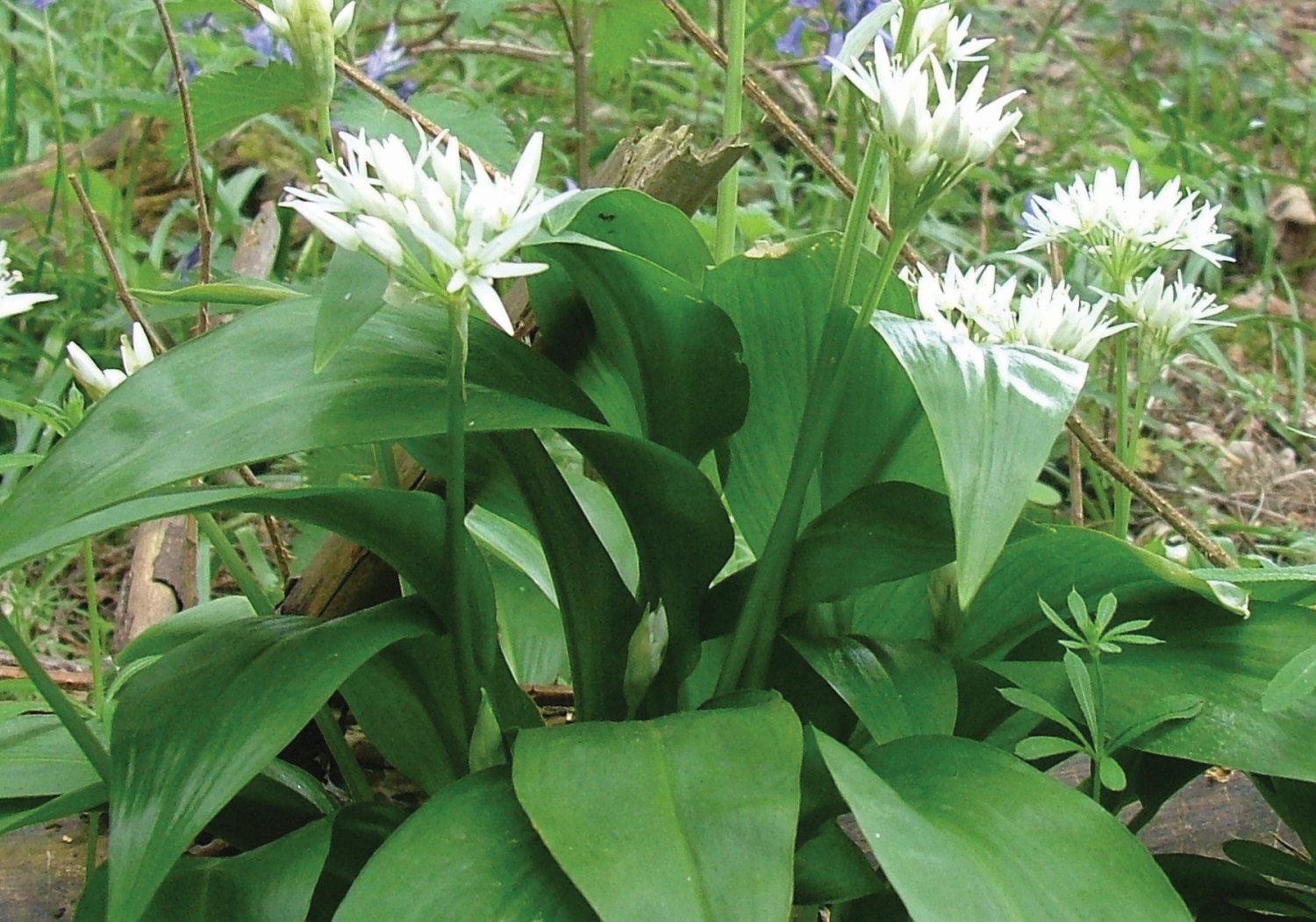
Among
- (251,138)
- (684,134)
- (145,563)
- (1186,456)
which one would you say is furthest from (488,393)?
(251,138)

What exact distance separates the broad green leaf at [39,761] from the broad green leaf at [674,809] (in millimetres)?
370

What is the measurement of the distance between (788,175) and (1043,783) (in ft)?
7.01

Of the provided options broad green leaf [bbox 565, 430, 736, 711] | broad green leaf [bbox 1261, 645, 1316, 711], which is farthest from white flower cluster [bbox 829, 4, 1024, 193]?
broad green leaf [bbox 1261, 645, 1316, 711]

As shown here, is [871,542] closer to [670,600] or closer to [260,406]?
[670,600]

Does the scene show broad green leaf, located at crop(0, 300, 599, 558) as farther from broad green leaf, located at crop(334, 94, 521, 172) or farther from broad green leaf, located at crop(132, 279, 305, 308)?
broad green leaf, located at crop(334, 94, 521, 172)

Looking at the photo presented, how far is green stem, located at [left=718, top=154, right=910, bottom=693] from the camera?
75cm

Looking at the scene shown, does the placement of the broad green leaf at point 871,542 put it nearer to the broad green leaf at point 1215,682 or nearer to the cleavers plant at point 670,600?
the cleavers plant at point 670,600

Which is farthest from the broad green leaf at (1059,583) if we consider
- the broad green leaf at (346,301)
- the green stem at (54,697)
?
the green stem at (54,697)

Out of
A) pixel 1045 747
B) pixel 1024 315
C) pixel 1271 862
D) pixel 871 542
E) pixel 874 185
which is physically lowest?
pixel 1271 862

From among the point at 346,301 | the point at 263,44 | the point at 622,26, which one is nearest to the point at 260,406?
the point at 346,301

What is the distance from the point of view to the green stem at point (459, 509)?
2.21 feet

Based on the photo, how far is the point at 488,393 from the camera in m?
0.79

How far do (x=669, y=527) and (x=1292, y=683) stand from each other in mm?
397

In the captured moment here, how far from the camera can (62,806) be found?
796mm
